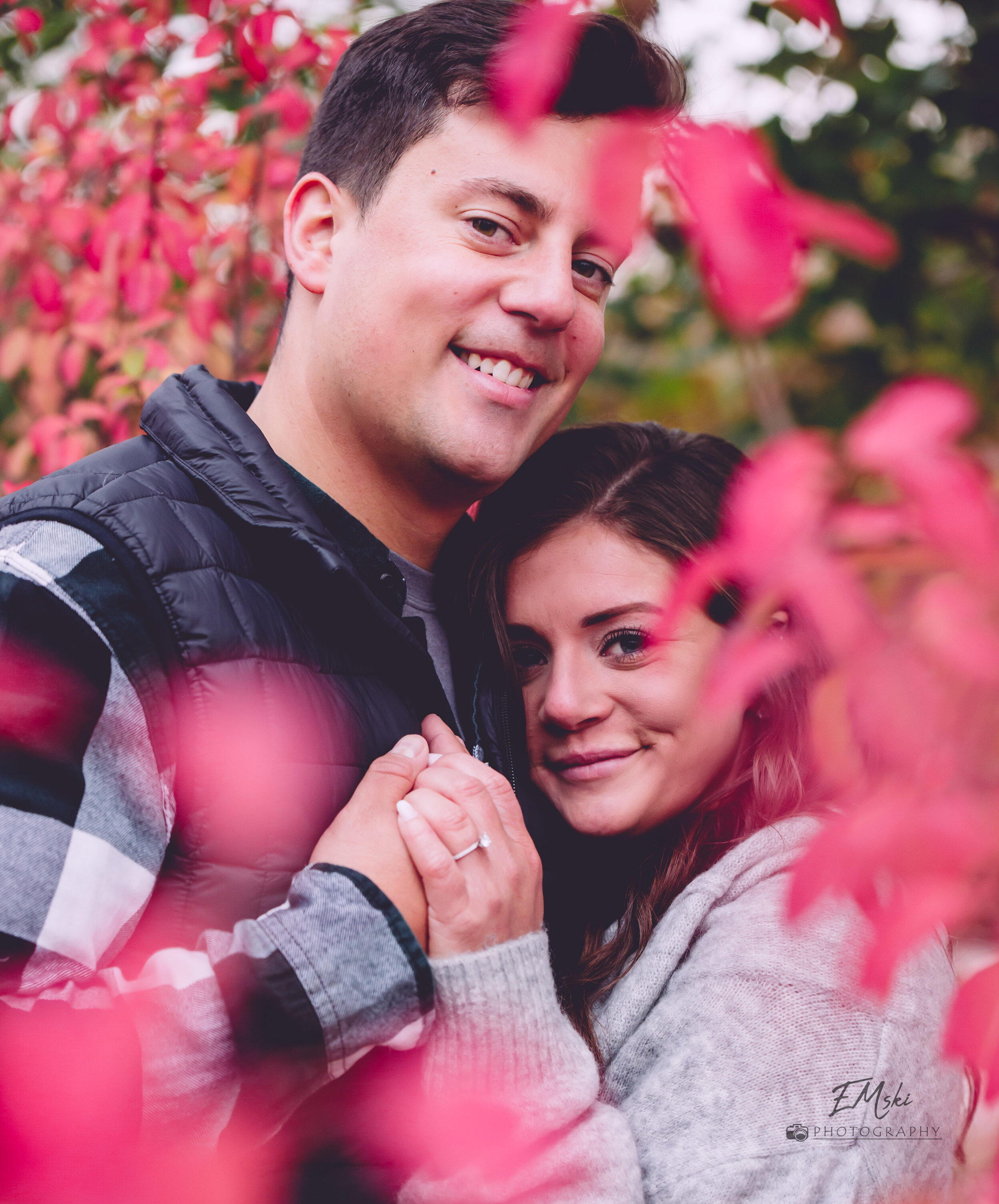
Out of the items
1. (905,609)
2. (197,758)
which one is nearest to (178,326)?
(197,758)

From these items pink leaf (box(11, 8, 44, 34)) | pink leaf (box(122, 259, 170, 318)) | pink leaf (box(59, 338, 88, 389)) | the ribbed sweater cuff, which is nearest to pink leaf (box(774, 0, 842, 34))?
the ribbed sweater cuff

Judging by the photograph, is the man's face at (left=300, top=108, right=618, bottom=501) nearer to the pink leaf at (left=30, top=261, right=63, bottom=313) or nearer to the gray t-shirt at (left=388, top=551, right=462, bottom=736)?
the gray t-shirt at (left=388, top=551, right=462, bottom=736)

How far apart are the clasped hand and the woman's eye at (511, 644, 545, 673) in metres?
0.51

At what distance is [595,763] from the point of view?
1884 millimetres

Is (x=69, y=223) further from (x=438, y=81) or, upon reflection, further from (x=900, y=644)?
(x=900, y=644)

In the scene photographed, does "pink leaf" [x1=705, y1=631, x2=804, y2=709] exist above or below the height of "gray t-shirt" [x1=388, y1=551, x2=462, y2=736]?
above

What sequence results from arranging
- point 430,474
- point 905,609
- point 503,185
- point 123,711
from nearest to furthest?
Result: point 905,609 < point 123,711 < point 503,185 < point 430,474

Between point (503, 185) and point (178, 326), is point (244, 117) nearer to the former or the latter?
point (178, 326)

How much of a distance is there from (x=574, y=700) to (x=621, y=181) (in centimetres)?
115

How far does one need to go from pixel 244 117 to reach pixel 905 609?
7.63ft

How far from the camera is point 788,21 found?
3420 millimetres

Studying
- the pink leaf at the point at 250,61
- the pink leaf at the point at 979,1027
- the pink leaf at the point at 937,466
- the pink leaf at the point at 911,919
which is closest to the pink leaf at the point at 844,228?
the pink leaf at the point at 937,466

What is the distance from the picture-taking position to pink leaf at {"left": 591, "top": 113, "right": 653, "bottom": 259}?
827mm

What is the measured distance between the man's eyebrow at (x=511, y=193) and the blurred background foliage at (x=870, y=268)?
0.92 m
